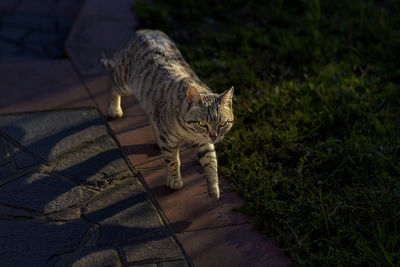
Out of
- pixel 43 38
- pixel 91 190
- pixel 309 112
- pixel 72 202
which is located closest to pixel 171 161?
pixel 91 190

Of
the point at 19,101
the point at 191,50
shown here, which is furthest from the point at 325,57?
the point at 19,101

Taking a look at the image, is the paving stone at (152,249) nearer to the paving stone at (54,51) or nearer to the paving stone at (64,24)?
the paving stone at (54,51)

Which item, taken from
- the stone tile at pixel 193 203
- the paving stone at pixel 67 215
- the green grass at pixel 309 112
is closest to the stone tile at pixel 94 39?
the green grass at pixel 309 112

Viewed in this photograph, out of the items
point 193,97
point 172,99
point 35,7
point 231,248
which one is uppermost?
point 193,97

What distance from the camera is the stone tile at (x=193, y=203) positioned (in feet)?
11.8

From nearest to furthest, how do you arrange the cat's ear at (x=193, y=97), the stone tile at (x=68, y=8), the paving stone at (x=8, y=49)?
the cat's ear at (x=193, y=97) → the paving stone at (x=8, y=49) → the stone tile at (x=68, y=8)

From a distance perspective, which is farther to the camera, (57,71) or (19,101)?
(57,71)

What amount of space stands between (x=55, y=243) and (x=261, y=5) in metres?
5.23

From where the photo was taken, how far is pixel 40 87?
5121 millimetres

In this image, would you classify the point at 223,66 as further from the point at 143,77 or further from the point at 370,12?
the point at 370,12

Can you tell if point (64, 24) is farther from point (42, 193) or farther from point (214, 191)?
point (214, 191)

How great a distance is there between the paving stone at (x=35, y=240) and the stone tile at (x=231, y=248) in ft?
2.64

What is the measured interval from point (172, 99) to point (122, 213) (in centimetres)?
101

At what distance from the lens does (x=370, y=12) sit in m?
6.57
